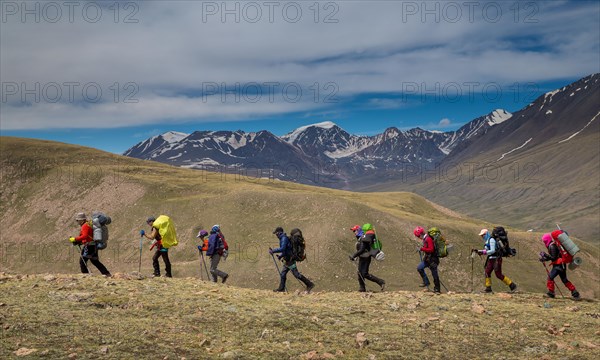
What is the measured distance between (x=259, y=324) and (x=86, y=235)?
34.4 feet

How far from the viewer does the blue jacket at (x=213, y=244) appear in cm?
2489

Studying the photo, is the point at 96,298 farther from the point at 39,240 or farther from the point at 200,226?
the point at 39,240

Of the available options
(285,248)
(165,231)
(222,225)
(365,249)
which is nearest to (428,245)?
(365,249)

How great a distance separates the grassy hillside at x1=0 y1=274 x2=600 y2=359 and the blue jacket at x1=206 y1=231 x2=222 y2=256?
175 inches

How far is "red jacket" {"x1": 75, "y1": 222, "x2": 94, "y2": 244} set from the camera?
20666 millimetres

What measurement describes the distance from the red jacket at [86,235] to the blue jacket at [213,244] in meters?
6.11

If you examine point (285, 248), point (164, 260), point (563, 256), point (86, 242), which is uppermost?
point (86, 242)

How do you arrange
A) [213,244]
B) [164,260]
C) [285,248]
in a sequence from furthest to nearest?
1. [213,244]
2. [164,260]
3. [285,248]

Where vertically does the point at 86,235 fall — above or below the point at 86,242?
above

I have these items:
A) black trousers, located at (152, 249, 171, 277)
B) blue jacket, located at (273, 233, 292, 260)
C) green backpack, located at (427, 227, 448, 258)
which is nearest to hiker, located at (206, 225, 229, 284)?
black trousers, located at (152, 249, 171, 277)

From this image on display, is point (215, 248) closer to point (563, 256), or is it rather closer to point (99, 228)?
point (99, 228)

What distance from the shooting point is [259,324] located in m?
14.9

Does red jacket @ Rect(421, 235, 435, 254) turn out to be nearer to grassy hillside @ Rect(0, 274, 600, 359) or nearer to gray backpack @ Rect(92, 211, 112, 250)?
grassy hillside @ Rect(0, 274, 600, 359)

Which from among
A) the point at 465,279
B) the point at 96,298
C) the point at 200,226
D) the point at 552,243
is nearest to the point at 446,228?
the point at 465,279
